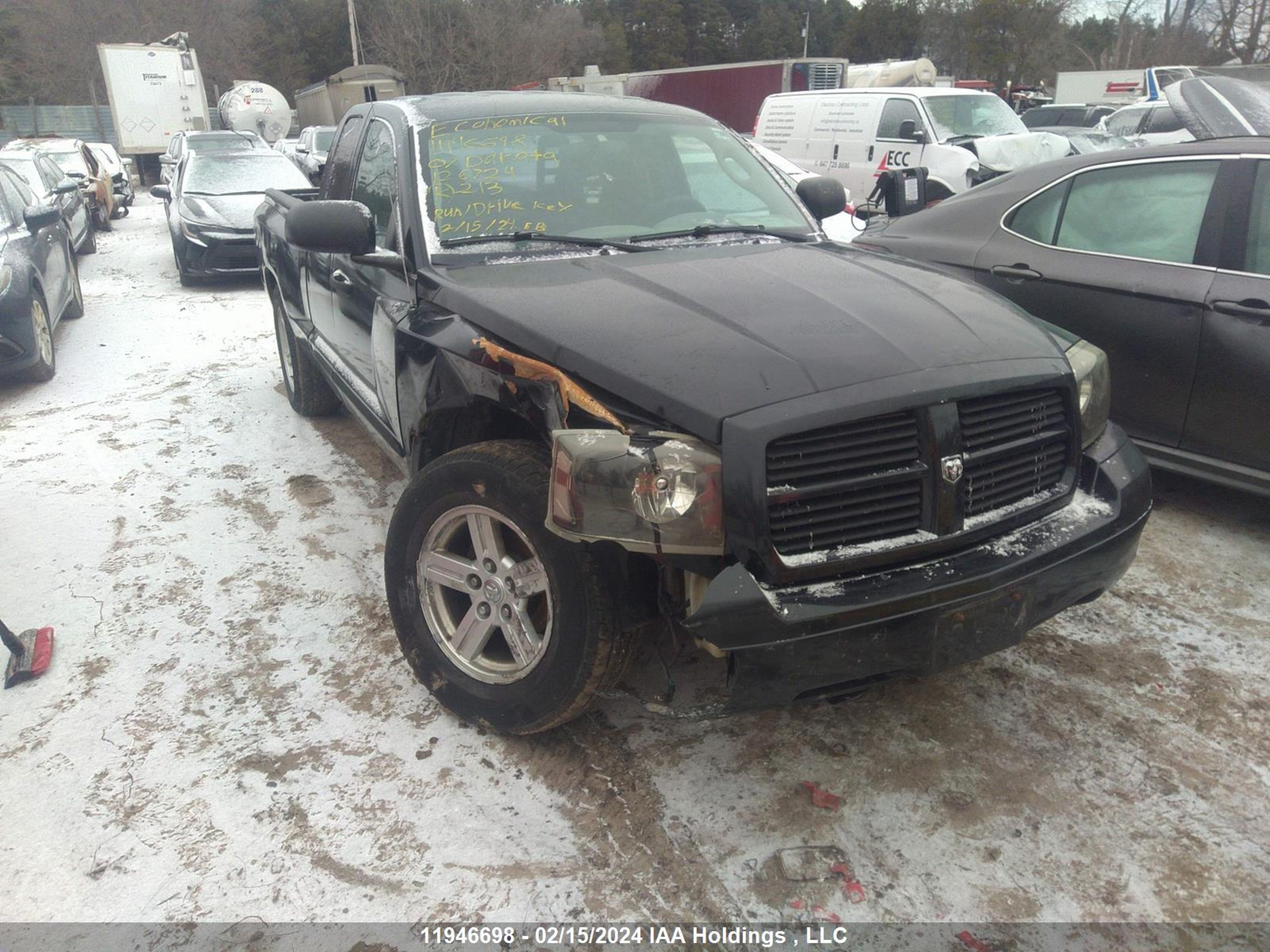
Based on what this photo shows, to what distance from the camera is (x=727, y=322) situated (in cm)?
249

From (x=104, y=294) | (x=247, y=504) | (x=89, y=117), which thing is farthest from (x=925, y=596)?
(x=89, y=117)

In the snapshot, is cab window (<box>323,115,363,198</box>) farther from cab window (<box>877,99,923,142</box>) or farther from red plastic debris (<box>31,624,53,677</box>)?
cab window (<box>877,99,923,142</box>)

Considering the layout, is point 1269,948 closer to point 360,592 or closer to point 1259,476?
point 1259,476

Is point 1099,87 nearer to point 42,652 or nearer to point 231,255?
point 231,255

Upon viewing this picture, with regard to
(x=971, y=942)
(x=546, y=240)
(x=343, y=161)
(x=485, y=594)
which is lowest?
(x=971, y=942)

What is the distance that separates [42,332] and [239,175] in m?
5.12

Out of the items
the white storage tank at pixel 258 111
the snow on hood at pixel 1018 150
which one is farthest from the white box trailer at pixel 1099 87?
the white storage tank at pixel 258 111

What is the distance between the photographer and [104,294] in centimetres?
1005

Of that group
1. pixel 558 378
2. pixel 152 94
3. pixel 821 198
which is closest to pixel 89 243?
pixel 821 198

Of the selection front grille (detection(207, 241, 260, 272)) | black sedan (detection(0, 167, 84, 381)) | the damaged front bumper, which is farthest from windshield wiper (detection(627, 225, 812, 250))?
front grille (detection(207, 241, 260, 272))

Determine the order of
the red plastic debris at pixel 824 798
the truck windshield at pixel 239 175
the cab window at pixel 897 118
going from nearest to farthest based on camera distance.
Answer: the red plastic debris at pixel 824 798, the truck windshield at pixel 239 175, the cab window at pixel 897 118

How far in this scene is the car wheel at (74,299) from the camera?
28.1 feet

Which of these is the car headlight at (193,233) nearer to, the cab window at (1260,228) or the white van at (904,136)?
the white van at (904,136)

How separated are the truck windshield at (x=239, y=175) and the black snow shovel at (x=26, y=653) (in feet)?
28.2
